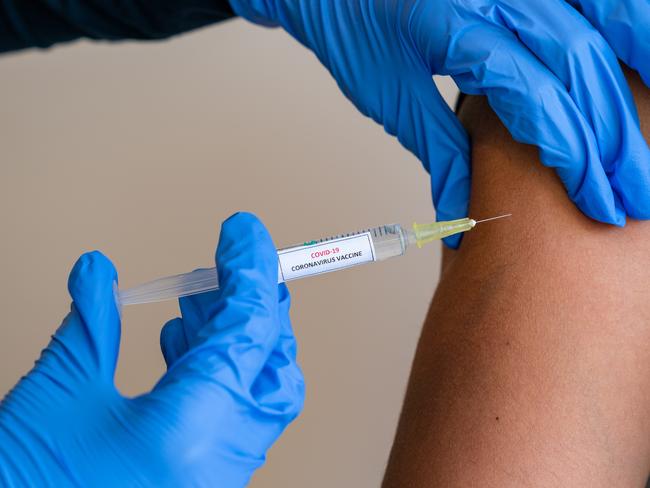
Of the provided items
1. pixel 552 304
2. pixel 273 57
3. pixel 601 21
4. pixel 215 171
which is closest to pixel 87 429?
pixel 552 304

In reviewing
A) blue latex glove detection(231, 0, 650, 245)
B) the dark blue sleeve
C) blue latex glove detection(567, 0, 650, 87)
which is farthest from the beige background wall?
blue latex glove detection(567, 0, 650, 87)

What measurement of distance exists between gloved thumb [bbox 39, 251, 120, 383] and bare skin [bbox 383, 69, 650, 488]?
520 millimetres

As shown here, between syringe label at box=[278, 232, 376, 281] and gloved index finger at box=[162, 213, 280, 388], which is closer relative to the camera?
gloved index finger at box=[162, 213, 280, 388]

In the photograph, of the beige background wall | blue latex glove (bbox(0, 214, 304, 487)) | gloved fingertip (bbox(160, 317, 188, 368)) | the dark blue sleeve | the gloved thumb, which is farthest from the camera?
the beige background wall

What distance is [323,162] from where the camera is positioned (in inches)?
89.4

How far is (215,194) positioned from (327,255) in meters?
1.20

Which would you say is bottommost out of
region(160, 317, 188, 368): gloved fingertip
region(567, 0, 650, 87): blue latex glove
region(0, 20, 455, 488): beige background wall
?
region(0, 20, 455, 488): beige background wall

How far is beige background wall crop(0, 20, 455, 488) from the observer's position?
209 cm

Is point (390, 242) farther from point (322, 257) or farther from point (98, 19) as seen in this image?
point (98, 19)

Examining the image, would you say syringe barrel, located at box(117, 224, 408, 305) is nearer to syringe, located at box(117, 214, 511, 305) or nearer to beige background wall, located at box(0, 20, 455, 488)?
syringe, located at box(117, 214, 511, 305)

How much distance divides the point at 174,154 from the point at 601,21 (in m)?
1.59

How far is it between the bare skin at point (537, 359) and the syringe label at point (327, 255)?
20 centimetres

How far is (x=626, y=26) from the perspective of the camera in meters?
1.14

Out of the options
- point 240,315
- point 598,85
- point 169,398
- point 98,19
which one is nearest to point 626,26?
point 598,85
